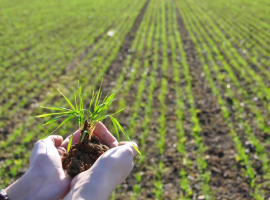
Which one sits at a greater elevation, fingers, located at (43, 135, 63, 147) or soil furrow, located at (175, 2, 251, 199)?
fingers, located at (43, 135, 63, 147)

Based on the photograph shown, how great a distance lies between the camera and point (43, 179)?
1.64m

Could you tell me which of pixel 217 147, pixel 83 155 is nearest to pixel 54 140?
pixel 83 155

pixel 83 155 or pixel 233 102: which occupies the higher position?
pixel 83 155

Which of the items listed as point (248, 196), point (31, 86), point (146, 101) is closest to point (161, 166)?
point (248, 196)

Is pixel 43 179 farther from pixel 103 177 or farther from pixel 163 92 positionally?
pixel 163 92

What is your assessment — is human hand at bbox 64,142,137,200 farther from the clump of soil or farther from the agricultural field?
the agricultural field

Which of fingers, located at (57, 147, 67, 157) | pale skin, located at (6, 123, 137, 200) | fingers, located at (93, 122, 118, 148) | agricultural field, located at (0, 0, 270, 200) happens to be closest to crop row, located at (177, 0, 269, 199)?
agricultural field, located at (0, 0, 270, 200)

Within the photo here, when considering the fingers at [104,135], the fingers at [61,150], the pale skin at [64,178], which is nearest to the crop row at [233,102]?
the fingers at [104,135]

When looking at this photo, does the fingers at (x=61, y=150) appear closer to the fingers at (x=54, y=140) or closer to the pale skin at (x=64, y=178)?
the fingers at (x=54, y=140)

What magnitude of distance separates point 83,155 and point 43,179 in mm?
340

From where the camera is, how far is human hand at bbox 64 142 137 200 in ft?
4.83

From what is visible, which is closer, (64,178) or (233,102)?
(64,178)

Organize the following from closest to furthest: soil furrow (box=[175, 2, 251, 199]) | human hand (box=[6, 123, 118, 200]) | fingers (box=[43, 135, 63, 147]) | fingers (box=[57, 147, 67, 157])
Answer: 1. human hand (box=[6, 123, 118, 200])
2. fingers (box=[43, 135, 63, 147])
3. fingers (box=[57, 147, 67, 157])
4. soil furrow (box=[175, 2, 251, 199])

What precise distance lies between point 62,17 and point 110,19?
250 cm
